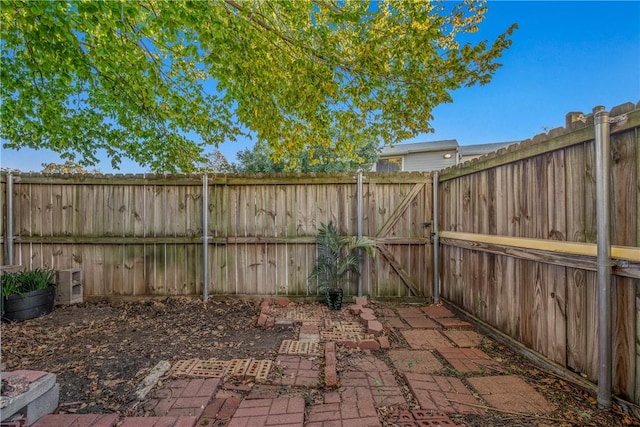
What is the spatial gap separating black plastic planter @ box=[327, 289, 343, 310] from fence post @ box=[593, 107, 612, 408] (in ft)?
8.88

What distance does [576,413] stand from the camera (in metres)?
1.83

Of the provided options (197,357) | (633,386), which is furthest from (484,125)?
(197,357)

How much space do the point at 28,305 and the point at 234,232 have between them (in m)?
2.61

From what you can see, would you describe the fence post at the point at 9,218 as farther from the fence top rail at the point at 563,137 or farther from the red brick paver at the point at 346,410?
the fence top rail at the point at 563,137

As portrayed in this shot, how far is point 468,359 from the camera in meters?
2.66

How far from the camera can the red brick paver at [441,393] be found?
1932 mm

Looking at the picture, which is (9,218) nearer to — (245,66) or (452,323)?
(245,66)

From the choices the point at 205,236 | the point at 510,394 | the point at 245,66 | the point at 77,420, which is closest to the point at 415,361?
the point at 510,394

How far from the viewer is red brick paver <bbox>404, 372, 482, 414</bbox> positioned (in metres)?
1.93

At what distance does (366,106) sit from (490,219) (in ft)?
7.07

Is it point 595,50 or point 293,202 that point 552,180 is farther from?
point 595,50

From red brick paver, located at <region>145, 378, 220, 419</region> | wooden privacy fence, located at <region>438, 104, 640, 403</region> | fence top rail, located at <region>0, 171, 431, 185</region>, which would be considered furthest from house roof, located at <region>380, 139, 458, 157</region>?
red brick paver, located at <region>145, 378, 220, 419</region>

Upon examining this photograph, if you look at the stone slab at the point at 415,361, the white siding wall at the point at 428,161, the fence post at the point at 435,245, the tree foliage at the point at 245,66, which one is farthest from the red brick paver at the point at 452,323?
the white siding wall at the point at 428,161

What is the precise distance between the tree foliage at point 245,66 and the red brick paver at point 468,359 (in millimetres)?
2790
